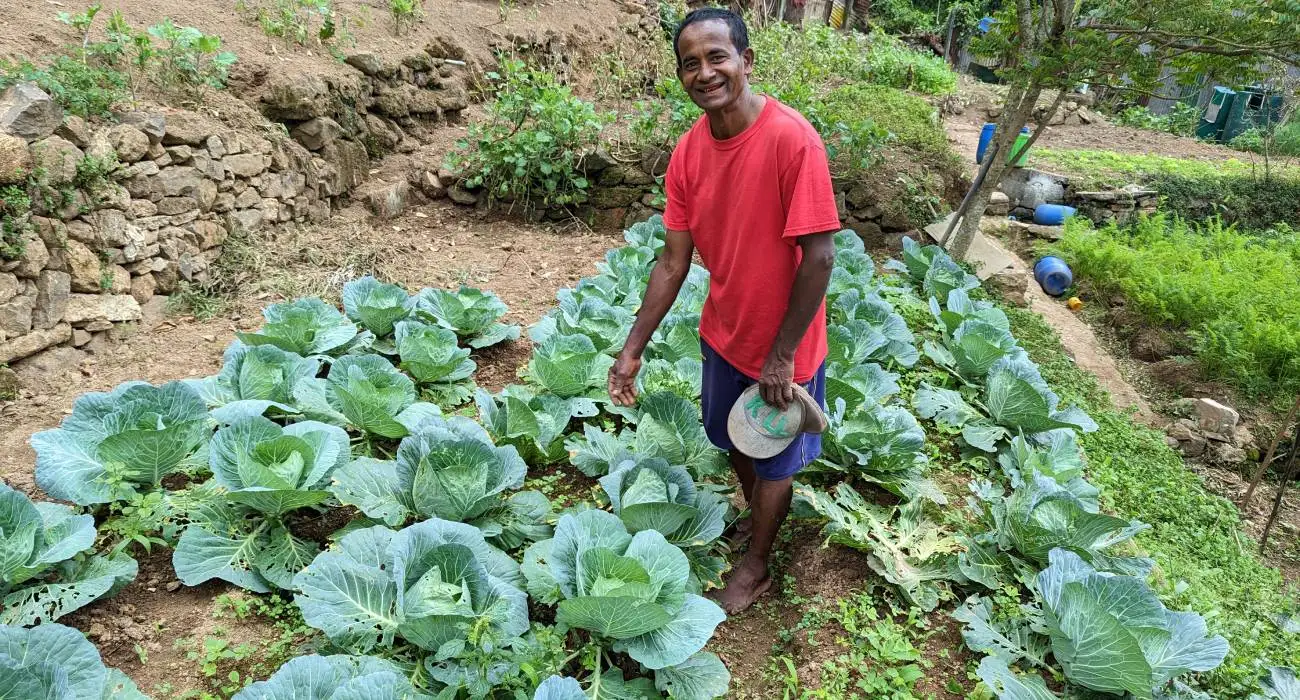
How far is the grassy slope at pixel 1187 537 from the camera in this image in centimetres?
242

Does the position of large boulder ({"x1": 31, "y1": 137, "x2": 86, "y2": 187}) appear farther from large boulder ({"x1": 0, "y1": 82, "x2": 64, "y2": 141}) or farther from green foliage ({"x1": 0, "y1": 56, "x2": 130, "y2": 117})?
green foliage ({"x1": 0, "y1": 56, "x2": 130, "y2": 117})

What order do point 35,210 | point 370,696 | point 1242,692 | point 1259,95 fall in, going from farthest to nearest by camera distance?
point 1259,95
point 35,210
point 1242,692
point 370,696

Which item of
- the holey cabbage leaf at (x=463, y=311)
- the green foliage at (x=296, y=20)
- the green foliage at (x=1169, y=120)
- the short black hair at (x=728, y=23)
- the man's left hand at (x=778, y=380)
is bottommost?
the green foliage at (x=1169, y=120)

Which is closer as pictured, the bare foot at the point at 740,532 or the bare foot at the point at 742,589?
the bare foot at the point at 742,589

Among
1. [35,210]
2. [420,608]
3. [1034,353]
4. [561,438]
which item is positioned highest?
[35,210]

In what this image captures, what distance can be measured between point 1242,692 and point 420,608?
2.38 metres

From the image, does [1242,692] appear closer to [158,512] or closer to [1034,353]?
[1034,353]

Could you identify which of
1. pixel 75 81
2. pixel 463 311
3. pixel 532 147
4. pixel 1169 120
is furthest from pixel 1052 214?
pixel 1169 120

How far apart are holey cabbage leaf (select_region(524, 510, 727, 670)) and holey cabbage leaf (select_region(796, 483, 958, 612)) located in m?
0.75

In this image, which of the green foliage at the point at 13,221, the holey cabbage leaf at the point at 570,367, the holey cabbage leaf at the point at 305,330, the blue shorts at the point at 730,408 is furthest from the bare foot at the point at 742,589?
the green foliage at the point at 13,221

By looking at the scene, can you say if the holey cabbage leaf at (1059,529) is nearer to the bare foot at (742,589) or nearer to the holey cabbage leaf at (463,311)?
the bare foot at (742,589)

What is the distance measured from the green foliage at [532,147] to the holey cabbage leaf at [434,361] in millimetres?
2696

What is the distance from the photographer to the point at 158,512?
7.45 feet

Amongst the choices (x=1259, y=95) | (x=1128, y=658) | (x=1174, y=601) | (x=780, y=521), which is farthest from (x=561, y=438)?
(x=1259, y=95)
